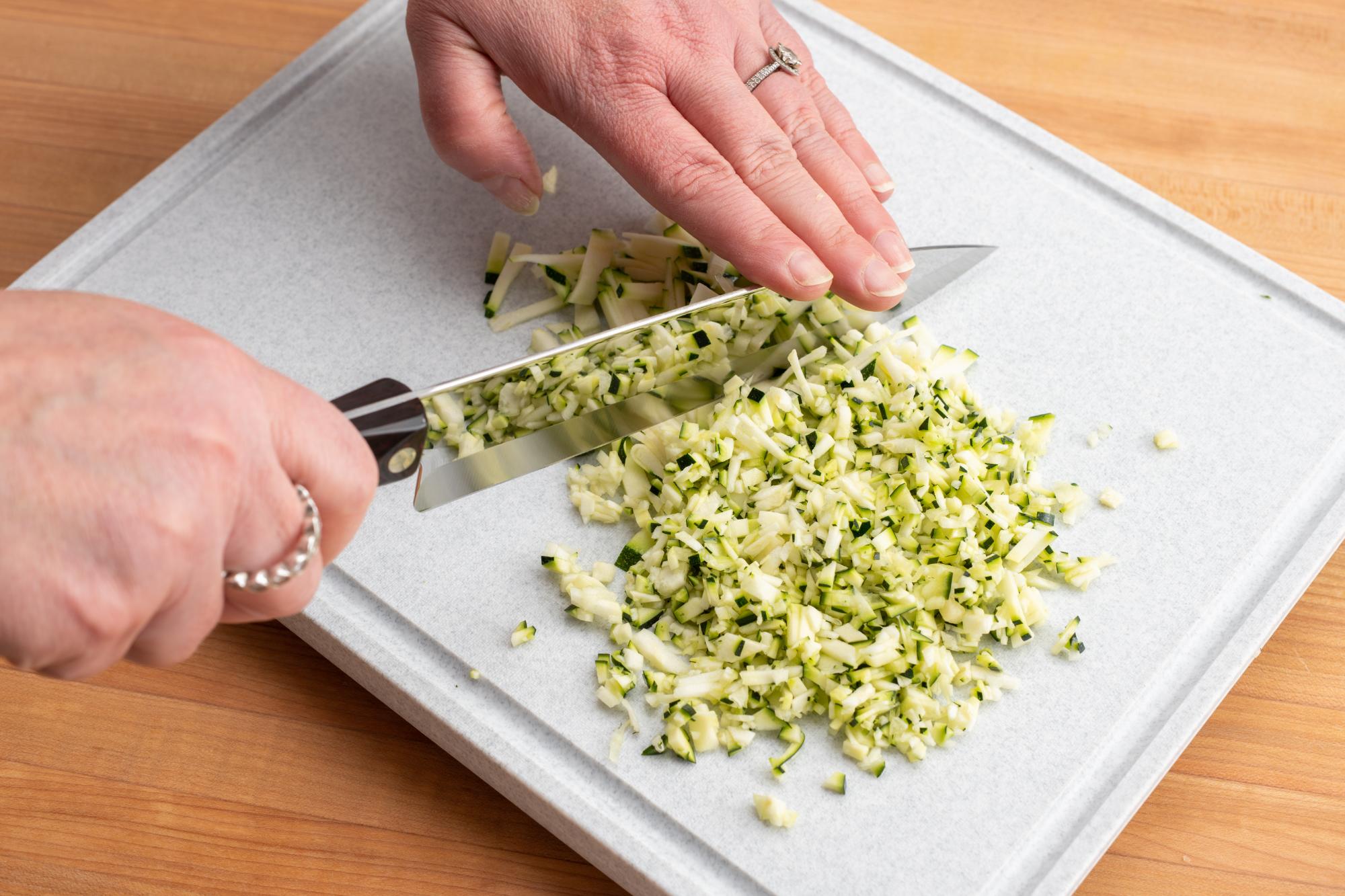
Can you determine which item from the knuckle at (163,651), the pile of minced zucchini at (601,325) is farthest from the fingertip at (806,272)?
the knuckle at (163,651)

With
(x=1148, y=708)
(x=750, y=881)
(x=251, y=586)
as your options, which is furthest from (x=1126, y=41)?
(x=251, y=586)

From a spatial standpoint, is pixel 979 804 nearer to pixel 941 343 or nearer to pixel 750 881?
pixel 750 881

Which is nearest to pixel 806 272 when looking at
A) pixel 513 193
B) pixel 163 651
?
pixel 513 193

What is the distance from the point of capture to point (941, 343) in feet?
4.86

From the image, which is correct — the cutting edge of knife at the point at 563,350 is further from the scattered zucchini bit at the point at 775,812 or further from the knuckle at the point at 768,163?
the scattered zucchini bit at the point at 775,812

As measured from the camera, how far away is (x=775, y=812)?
1.15m

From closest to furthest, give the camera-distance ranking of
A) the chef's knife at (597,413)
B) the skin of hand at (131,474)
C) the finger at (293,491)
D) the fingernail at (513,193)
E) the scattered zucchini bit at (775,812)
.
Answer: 1. the skin of hand at (131,474)
2. the finger at (293,491)
3. the scattered zucchini bit at (775,812)
4. the chef's knife at (597,413)
5. the fingernail at (513,193)

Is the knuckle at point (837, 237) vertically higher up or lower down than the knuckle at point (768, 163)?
lower down

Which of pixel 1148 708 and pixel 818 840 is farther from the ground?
pixel 1148 708

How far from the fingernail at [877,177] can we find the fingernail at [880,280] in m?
0.19

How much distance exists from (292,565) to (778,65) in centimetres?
96

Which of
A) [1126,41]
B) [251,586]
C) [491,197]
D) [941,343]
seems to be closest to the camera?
[251,586]

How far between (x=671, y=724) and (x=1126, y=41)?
4.74ft

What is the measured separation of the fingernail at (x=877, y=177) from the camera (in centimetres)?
148
